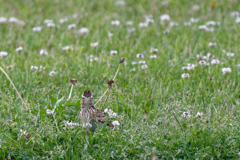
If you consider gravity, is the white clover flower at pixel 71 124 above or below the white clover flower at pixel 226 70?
below

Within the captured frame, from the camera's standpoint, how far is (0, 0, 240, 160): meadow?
3.23 m

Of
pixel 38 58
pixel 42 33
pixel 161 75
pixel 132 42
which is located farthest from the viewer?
pixel 42 33

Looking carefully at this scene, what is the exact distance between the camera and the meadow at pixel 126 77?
3.23m

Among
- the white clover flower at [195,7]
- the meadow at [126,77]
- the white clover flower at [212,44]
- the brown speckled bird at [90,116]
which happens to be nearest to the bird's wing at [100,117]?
the brown speckled bird at [90,116]

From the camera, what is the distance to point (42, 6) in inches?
348

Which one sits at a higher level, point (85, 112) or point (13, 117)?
point (85, 112)

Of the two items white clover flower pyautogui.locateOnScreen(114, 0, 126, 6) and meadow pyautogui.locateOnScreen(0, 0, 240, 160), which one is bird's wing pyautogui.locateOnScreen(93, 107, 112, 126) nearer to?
meadow pyautogui.locateOnScreen(0, 0, 240, 160)

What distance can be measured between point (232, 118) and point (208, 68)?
154 cm

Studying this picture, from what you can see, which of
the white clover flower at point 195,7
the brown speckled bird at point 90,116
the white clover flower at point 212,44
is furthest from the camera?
the white clover flower at point 195,7

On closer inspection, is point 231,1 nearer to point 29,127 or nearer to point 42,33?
point 42,33

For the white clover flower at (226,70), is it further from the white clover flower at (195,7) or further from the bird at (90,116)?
the white clover flower at (195,7)

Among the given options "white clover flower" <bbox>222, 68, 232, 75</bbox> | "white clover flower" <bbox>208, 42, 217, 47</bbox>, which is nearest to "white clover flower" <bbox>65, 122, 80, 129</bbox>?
"white clover flower" <bbox>222, 68, 232, 75</bbox>

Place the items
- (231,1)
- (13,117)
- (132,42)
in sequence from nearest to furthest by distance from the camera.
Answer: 1. (13,117)
2. (132,42)
3. (231,1)

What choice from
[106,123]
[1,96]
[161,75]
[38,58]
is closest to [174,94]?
[161,75]
